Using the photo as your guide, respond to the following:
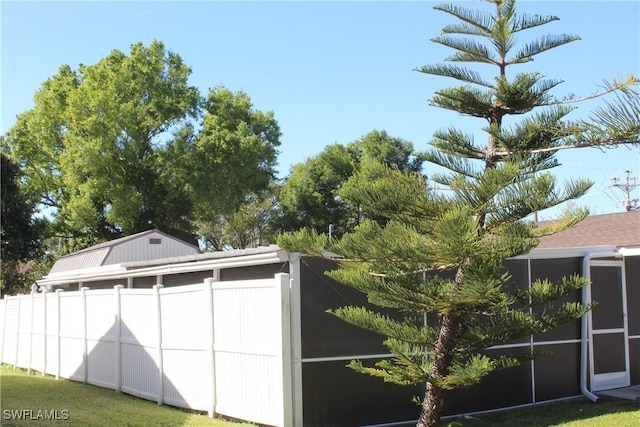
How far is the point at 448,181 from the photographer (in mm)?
6312

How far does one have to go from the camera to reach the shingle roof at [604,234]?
11688mm

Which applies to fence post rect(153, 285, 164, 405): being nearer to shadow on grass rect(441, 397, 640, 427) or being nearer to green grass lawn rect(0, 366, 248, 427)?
green grass lawn rect(0, 366, 248, 427)

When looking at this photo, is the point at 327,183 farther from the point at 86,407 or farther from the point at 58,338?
the point at 86,407

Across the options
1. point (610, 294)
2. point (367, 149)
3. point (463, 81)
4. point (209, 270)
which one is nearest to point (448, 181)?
point (463, 81)

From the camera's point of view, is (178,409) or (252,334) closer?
(252,334)

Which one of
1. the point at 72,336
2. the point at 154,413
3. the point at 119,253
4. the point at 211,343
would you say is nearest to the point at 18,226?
the point at 119,253

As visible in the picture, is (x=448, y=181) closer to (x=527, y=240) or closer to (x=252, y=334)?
(x=527, y=240)

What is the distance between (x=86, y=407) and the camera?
30.7 ft

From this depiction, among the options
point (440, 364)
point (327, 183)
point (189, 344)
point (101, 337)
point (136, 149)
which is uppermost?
point (136, 149)

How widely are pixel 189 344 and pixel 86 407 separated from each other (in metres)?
1.78

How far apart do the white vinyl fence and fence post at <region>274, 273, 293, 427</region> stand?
1 centimetres

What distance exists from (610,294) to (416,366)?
6081 millimetres

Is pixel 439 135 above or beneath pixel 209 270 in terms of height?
above

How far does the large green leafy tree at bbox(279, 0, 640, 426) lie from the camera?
5.73 meters
